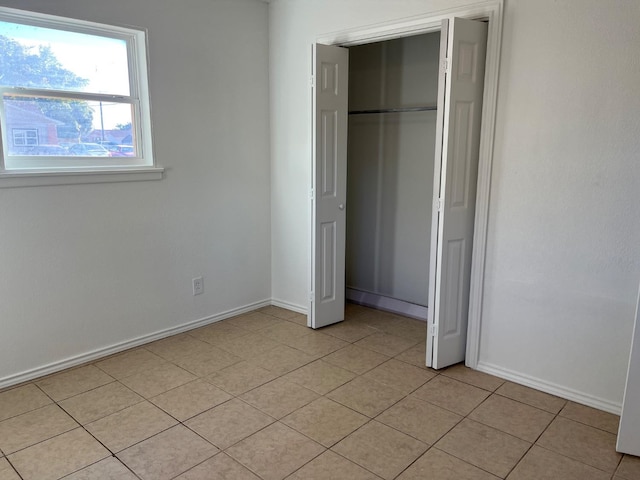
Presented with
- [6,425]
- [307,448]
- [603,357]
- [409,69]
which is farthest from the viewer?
[409,69]

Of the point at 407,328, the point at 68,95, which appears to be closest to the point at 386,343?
the point at 407,328

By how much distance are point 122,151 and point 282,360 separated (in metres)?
1.80

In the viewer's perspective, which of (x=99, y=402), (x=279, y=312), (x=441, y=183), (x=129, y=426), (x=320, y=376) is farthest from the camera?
(x=279, y=312)

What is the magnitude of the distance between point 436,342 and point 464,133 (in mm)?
1310

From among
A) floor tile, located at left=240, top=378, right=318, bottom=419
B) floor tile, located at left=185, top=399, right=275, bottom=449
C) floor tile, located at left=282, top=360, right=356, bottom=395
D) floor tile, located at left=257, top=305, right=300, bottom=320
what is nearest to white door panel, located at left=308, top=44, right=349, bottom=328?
floor tile, located at left=257, top=305, right=300, bottom=320

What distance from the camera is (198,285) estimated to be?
3.83 metres

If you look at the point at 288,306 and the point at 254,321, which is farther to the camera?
the point at 288,306

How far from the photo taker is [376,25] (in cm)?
334

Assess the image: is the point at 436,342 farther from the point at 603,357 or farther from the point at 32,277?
the point at 32,277

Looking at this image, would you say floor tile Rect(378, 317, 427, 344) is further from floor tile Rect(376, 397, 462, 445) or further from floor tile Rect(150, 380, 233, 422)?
floor tile Rect(150, 380, 233, 422)

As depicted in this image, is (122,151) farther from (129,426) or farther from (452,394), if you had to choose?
(452,394)

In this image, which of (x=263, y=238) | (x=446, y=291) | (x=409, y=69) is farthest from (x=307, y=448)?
(x=409, y=69)

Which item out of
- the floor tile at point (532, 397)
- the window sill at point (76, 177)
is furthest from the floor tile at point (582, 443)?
the window sill at point (76, 177)

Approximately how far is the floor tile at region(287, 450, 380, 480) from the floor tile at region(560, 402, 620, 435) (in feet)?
4.04
